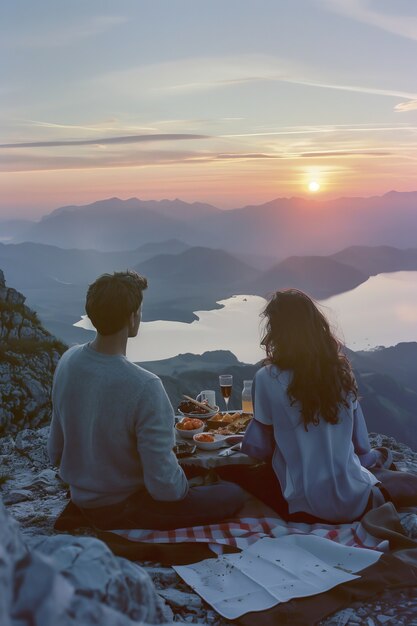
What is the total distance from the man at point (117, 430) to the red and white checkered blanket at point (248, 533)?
0.08 metres

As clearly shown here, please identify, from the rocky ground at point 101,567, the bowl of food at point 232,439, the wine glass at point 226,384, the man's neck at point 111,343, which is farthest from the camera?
the wine glass at point 226,384

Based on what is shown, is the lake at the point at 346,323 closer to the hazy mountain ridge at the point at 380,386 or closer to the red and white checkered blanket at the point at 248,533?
the hazy mountain ridge at the point at 380,386

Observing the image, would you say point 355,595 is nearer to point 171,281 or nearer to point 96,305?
point 96,305

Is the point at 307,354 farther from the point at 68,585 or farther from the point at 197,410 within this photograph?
the point at 68,585

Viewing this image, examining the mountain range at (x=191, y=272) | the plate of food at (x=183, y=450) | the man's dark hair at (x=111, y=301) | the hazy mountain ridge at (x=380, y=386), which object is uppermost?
the mountain range at (x=191, y=272)

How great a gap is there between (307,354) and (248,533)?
60.1 inches

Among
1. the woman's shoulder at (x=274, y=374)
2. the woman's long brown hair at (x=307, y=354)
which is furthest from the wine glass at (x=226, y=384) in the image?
the woman's long brown hair at (x=307, y=354)

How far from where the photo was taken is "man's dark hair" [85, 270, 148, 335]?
4.71 meters

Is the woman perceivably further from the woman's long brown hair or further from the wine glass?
the wine glass

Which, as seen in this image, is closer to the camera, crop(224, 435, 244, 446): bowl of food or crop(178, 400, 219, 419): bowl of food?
crop(224, 435, 244, 446): bowl of food

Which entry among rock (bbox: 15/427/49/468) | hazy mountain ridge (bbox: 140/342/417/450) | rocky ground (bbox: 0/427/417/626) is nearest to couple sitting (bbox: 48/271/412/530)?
rocky ground (bbox: 0/427/417/626)

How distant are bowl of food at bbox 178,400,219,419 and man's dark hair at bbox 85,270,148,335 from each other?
1877 mm

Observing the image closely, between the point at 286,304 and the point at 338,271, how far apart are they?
160075mm

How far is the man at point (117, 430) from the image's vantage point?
4.76 metres
